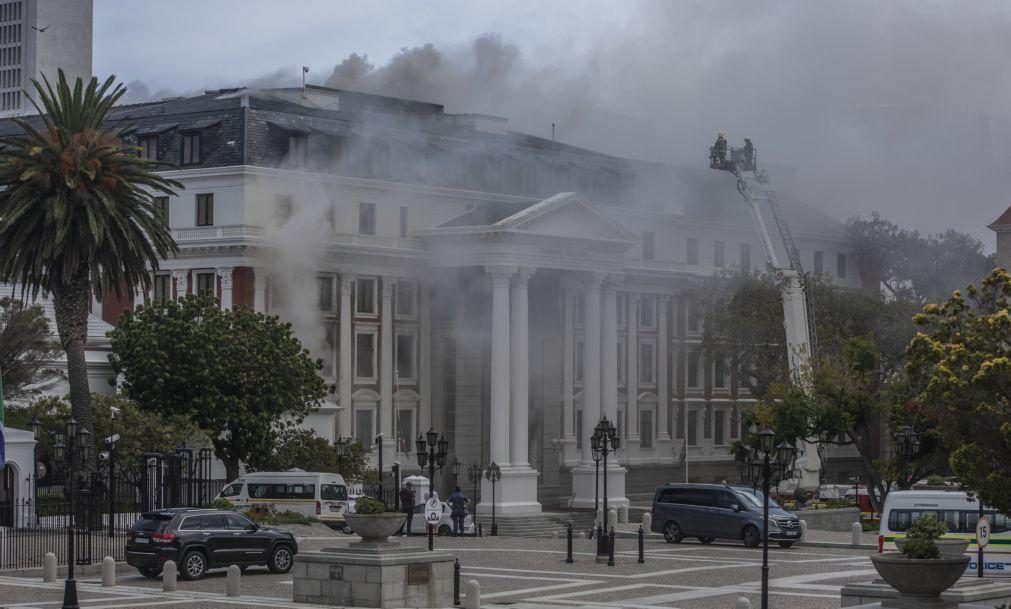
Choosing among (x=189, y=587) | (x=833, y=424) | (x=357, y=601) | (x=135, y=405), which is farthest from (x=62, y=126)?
(x=833, y=424)

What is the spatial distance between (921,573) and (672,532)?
28641mm

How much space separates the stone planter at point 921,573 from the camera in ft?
102

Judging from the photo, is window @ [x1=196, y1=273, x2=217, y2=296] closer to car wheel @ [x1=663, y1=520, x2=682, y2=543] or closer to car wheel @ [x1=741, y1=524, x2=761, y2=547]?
car wheel @ [x1=663, y1=520, x2=682, y2=543]

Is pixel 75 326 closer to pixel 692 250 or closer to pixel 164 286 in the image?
pixel 164 286

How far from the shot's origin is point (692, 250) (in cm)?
10250

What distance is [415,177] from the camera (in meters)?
86.2

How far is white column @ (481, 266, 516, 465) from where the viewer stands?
3226 inches

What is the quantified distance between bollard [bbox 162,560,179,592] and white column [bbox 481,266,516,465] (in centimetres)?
4063

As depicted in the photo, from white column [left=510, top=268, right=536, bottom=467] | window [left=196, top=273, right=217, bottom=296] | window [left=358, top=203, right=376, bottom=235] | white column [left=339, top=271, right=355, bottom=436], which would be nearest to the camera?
window [left=196, top=273, right=217, bottom=296]

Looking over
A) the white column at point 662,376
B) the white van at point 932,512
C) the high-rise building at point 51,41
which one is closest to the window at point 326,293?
the white column at point 662,376

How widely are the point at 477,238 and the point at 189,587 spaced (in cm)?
4231

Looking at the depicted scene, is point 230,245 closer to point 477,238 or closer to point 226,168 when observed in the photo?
point 226,168

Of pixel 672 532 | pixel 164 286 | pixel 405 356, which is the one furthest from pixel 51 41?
pixel 672 532

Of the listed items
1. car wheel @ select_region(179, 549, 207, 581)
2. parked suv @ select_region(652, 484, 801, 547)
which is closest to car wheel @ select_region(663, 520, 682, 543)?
parked suv @ select_region(652, 484, 801, 547)
